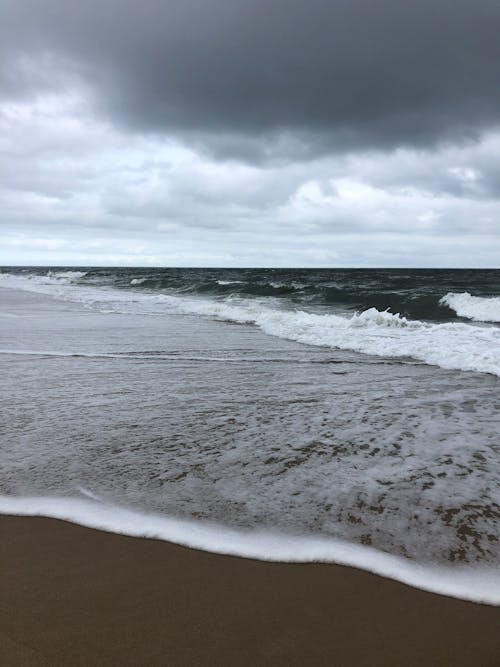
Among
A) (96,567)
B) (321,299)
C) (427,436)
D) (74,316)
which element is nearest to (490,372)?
(427,436)

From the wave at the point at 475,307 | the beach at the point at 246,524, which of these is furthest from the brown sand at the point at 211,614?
the wave at the point at 475,307

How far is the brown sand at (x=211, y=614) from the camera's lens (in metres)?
1.96

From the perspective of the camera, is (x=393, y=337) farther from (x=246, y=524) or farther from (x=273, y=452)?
(x=246, y=524)

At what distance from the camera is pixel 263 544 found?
278 centimetres

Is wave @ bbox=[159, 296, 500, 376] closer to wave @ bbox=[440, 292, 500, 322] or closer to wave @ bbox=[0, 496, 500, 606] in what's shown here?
wave @ bbox=[0, 496, 500, 606]

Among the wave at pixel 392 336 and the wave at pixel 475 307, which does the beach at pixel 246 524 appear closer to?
the wave at pixel 392 336

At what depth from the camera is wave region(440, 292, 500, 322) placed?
2061 cm

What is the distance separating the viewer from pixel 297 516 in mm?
3100

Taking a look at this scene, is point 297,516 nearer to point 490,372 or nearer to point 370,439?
point 370,439

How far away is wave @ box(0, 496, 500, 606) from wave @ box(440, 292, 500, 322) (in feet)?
63.2

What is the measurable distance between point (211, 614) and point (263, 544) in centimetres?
65

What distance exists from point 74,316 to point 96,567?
14797 millimetres

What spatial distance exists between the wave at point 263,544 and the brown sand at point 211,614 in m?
0.08

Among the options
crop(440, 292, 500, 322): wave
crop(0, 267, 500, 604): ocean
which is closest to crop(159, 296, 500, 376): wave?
crop(0, 267, 500, 604): ocean
